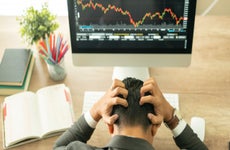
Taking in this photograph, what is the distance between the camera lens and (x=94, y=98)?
137 centimetres

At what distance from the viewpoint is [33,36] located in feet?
4.56

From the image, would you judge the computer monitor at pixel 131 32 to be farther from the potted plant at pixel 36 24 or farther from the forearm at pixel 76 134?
the forearm at pixel 76 134

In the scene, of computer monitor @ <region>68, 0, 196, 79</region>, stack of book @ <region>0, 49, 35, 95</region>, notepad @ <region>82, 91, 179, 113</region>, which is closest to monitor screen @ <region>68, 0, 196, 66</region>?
computer monitor @ <region>68, 0, 196, 79</region>

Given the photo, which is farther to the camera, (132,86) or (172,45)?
(172,45)

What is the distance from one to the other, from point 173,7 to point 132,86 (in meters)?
0.38

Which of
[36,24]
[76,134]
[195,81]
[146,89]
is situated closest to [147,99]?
[146,89]

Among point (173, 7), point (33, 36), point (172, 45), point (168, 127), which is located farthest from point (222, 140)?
point (33, 36)

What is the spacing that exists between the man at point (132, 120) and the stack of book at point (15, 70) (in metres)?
0.33

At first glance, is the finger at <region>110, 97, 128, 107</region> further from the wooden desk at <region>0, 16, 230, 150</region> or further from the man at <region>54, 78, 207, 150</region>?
the wooden desk at <region>0, 16, 230, 150</region>

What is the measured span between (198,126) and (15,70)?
760 millimetres

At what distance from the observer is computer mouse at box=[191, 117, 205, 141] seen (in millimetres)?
1218

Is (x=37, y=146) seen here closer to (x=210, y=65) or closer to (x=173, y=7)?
(x=173, y=7)

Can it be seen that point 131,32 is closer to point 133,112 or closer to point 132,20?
point 132,20

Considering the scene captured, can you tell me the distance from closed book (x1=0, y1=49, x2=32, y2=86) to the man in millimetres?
348
